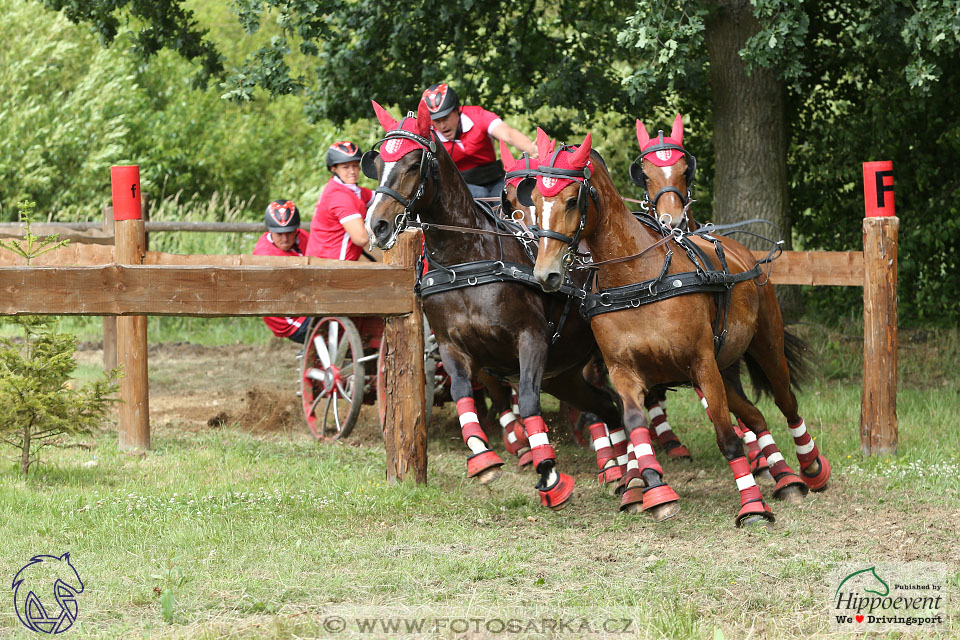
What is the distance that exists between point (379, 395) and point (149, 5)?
5.33m

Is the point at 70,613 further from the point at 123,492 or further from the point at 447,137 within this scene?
the point at 447,137

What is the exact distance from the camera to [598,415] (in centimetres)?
652

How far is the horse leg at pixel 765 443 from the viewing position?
20.2 ft

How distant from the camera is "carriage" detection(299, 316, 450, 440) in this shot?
7.89m

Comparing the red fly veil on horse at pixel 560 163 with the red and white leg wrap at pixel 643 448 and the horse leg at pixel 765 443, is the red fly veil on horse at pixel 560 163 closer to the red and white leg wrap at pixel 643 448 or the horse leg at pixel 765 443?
the red and white leg wrap at pixel 643 448

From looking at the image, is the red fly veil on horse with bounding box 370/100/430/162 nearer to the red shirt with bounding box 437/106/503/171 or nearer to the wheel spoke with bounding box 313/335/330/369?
the red shirt with bounding box 437/106/503/171

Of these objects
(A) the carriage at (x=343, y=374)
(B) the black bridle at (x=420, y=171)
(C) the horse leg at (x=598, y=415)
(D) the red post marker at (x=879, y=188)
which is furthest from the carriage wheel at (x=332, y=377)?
(D) the red post marker at (x=879, y=188)

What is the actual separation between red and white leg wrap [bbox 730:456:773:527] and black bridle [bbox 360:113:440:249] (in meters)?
2.13

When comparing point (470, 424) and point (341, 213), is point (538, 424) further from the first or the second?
point (341, 213)

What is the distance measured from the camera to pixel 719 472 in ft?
23.3

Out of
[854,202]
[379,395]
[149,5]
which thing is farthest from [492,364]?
[854,202]

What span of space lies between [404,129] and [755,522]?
275 cm

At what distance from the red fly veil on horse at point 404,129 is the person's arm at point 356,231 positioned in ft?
6.87

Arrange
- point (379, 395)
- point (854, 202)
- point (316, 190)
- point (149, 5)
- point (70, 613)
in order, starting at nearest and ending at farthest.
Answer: point (70, 613)
point (379, 395)
point (149, 5)
point (854, 202)
point (316, 190)
